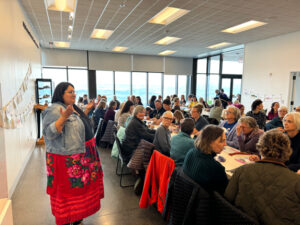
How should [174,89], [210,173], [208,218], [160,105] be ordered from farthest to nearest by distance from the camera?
[174,89] → [160,105] → [210,173] → [208,218]

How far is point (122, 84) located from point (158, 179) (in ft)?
30.5

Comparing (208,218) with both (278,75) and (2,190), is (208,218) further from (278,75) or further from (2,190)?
(278,75)

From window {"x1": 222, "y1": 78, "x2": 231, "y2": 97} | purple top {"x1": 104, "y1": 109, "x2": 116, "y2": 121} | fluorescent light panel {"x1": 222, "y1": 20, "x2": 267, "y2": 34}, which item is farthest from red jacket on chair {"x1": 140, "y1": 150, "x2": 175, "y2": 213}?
window {"x1": 222, "y1": 78, "x2": 231, "y2": 97}

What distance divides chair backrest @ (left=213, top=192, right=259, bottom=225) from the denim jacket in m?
1.25

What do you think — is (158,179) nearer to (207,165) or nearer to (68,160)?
(207,165)

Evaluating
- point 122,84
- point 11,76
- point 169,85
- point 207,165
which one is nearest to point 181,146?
point 207,165

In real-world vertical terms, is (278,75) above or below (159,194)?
above

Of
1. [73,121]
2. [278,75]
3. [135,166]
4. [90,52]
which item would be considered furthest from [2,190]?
[90,52]

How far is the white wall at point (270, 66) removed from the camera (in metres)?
6.64

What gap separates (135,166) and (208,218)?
4.78 feet

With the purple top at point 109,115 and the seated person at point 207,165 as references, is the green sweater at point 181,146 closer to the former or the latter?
the seated person at point 207,165

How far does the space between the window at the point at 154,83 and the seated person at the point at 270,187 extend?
411 inches

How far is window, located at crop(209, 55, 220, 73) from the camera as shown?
10.8 m

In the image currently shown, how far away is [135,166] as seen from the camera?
9.33 feet
